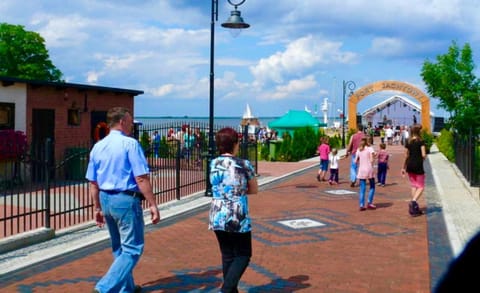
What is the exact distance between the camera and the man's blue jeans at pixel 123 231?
512cm

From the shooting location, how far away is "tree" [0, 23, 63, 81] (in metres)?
45.7

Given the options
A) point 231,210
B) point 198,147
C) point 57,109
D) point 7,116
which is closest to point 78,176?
point 198,147

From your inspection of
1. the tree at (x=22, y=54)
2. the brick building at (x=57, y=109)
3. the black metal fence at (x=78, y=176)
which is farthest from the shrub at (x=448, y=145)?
the tree at (x=22, y=54)

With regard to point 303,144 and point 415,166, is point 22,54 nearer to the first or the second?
point 303,144

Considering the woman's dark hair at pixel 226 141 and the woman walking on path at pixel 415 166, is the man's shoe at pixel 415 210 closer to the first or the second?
the woman walking on path at pixel 415 166

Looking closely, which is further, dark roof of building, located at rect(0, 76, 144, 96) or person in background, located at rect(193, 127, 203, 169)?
person in background, located at rect(193, 127, 203, 169)

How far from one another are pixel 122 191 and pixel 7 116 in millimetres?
12603

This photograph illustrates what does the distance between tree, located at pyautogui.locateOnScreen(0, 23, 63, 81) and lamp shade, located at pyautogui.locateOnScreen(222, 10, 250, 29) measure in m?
35.8

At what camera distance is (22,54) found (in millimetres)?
46719

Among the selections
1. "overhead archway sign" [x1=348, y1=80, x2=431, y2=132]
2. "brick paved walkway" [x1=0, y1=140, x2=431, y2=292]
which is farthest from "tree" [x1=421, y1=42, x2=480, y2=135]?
"brick paved walkway" [x1=0, y1=140, x2=431, y2=292]

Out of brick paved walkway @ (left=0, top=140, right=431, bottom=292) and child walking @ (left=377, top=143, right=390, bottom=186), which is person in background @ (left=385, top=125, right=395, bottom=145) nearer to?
child walking @ (left=377, top=143, right=390, bottom=186)

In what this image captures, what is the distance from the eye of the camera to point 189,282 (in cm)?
621

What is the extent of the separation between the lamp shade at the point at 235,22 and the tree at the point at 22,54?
1410 inches

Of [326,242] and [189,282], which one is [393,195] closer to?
[326,242]
